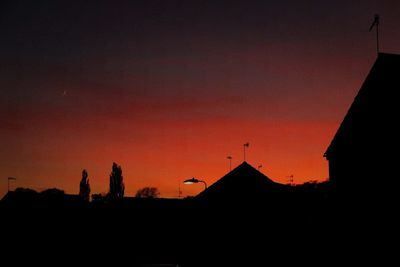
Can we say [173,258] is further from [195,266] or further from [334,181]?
[334,181]

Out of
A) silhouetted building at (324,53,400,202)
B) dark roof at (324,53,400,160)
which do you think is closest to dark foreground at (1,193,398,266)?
silhouetted building at (324,53,400,202)

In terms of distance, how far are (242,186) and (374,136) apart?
8.04 metres

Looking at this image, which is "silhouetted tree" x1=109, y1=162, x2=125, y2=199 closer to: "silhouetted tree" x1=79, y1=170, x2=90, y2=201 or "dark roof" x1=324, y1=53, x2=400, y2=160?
"silhouetted tree" x1=79, y1=170, x2=90, y2=201

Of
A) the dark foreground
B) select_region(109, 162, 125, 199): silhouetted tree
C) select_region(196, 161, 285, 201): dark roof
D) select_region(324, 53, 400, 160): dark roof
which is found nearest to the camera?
select_region(324, 53, 400, 160): dark roof

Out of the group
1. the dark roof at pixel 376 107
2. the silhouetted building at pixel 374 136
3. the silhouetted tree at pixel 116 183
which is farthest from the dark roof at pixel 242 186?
the silhouetted tree at pixel 116 183

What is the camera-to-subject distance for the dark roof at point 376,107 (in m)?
19.2

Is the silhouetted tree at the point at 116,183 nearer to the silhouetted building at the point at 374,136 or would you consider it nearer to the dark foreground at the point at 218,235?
the dark foreground at the point at 218,235

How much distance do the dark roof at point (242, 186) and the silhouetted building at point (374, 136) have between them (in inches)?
163

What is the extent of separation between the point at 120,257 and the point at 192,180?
14224 mm

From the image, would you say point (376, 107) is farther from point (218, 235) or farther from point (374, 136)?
point (218, 235)

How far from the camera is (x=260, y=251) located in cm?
2369

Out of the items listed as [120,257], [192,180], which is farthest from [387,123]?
[120,257]

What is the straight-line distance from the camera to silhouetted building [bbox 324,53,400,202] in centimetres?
1894

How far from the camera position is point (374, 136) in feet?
65.9
